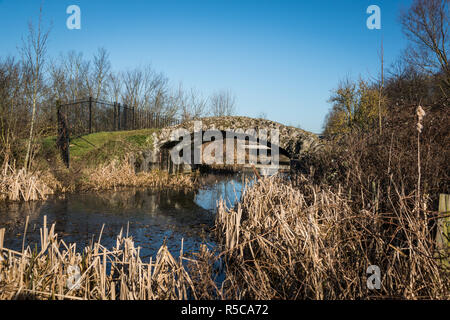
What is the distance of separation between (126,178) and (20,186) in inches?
175

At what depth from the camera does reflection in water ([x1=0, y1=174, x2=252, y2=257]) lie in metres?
6.23

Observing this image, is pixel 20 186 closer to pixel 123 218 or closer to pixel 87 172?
pixel 87 172

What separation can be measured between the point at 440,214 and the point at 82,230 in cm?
694

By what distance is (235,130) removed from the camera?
13.7 metres

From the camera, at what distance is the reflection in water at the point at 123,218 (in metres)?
6.23

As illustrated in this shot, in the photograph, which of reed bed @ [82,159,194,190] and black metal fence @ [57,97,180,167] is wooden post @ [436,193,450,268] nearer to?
reed bed @ [82,159,194,190]

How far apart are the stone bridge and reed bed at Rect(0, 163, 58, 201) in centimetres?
525

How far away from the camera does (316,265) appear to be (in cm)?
312

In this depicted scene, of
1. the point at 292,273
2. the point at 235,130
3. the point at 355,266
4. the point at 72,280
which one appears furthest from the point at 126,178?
the point at 355,266

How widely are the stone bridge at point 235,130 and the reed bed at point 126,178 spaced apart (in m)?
1.01

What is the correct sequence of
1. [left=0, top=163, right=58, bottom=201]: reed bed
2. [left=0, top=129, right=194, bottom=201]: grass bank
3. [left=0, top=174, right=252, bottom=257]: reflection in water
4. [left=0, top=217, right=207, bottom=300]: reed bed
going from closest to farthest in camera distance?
[left=0, top=217, right=207, bottom=300]: reed bed → [left=0, top=174, right=252, bottom=257]: reflection in water → [left=0, top=163, right=58, bottom=201]: reed bed → [left=0, top=129, right=194, bottom=201]: grass bank

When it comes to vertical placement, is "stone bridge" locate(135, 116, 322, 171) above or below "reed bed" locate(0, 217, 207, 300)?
above

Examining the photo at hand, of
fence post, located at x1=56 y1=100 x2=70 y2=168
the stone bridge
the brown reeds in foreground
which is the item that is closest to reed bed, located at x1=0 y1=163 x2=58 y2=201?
fence post, located at x1=56 y1=100 x2=70 y2=168
